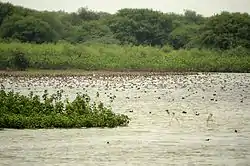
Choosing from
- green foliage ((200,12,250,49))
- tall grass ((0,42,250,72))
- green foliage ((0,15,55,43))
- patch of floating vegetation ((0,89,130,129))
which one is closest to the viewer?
patch of floating vegetation ((0,89,130,129))

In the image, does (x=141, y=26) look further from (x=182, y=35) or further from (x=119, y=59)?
(x=119, y=59)

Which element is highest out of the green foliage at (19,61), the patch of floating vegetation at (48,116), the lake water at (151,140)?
the green foliage at (19,61)

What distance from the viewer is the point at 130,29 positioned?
3386 inches

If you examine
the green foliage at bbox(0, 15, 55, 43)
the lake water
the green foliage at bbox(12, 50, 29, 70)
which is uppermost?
the green foliage at bbox(0, 15, 55, 43)

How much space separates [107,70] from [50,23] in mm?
21324

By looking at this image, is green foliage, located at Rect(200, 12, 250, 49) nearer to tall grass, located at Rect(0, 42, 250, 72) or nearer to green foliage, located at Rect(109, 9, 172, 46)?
tall grass, located at Rect(0, 42, 250, 72)

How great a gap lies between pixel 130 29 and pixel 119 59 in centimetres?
2092

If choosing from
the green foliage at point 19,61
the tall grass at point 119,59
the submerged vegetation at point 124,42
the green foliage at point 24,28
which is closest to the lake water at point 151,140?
the green foliage at point 19,61

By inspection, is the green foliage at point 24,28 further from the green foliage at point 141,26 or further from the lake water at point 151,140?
the lake water at point 151,140

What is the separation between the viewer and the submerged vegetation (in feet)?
210

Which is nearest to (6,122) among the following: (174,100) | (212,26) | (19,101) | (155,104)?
(19,101)

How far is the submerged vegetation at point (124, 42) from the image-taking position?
64.1 metres

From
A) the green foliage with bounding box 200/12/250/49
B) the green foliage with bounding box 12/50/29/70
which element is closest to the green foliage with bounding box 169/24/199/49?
the green foliage with bounding box 200/12/250/49

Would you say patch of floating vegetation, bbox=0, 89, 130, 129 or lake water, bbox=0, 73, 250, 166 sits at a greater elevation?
patch of floating vegetation, bbox=0, 89, 130, 129
